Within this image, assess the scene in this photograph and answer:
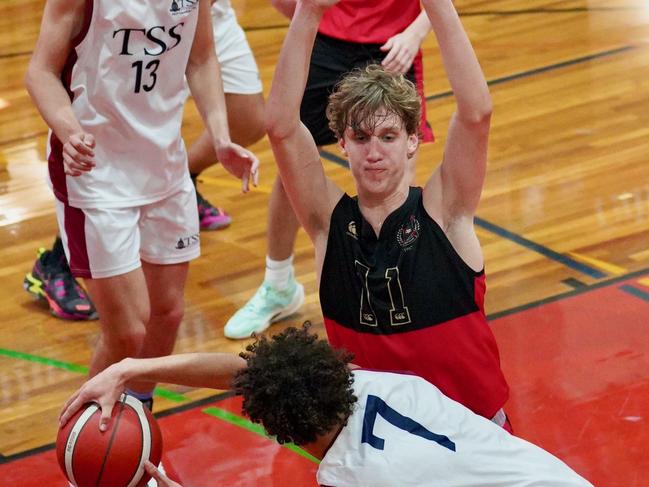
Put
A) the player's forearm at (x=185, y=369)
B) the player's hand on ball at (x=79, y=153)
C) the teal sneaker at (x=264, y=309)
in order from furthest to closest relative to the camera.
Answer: the teal sneaker at (x=264, y=309), the player's hand on ball at (x=79, y=153), the player's forearm at (x=185, y=369)

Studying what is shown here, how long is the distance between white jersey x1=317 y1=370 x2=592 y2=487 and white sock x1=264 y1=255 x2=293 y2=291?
262 centimetres

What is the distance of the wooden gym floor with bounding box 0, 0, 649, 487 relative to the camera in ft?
15.1

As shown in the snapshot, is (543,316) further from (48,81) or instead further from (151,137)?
(48,81)

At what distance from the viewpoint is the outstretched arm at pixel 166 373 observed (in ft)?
10.4

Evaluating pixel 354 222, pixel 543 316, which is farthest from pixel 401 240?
pixel 543 316

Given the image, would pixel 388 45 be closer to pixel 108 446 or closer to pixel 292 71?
pixel 292 71

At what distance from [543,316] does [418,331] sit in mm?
2165

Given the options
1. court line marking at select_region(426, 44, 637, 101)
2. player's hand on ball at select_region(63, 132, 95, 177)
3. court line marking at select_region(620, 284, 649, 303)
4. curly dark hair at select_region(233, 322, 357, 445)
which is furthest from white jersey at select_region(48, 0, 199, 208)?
court line marking at select_region(426, 44, 637, 101)

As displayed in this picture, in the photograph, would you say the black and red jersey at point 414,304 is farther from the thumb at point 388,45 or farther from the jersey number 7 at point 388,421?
the thumb at point 388,45

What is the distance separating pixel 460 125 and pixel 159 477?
1.25 meters

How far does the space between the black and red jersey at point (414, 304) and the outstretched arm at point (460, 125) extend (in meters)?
0.08

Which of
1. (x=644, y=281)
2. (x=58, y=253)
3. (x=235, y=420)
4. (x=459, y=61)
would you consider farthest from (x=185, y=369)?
(x=644, y=281)

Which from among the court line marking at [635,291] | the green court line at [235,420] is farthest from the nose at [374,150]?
the court line marking at [635,291]

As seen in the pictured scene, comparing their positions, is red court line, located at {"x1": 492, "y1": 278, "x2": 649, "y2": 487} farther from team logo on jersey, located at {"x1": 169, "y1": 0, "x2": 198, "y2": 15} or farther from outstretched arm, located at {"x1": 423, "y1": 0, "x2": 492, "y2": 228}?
team logo on jersey, located at {"x1": 169, "y1": 0, "x2": 198, "y2": 15}
